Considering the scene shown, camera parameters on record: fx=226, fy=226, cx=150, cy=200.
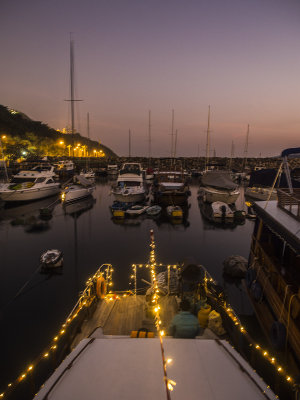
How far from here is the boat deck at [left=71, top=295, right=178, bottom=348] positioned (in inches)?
296

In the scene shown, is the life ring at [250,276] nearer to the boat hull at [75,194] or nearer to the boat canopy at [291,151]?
the boat canopy at [291,151]

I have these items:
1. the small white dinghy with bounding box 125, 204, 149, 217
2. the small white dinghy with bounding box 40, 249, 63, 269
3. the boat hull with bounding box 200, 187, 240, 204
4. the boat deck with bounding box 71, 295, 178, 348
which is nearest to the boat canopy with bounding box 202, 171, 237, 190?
the boat hull with bounding box 200, 187, 240, 204

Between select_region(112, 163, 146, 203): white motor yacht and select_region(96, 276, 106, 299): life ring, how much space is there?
20.3 metres

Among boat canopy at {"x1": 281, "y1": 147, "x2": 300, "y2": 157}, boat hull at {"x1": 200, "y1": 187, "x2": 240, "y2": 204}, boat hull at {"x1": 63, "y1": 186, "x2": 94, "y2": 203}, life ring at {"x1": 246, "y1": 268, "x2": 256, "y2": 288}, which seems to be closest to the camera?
boat canopy at {"x1": 281, "y1": 147, "x2": 300, "y2": 157}

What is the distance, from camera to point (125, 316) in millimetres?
8234

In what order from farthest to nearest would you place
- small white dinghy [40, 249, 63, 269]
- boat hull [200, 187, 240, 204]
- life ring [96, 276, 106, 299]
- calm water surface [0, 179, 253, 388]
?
boat hull [200, 187, 240, 204] → small white dinghy [40, 249, 63, 269] → calm water surface [0, 179, 253, 388] → life ring [96, 276, 106, 299]

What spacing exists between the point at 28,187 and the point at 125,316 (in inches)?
1176

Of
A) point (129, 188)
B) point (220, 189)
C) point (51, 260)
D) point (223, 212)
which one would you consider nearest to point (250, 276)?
point (51, 260)

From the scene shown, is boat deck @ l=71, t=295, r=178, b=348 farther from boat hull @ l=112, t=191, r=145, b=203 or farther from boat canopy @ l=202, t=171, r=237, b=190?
boat canopy @ l=202, t=171, r=237, b=190

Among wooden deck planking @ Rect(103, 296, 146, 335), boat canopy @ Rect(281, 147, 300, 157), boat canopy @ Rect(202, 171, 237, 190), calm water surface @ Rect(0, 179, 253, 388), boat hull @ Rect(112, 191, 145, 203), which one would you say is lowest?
calm water surface @ Rect(0, 179, 253, 388)

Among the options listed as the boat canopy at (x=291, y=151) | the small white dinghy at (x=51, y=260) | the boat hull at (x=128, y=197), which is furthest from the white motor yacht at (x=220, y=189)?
the small white dinghy at (x=51, y=260)

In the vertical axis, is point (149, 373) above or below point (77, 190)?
above

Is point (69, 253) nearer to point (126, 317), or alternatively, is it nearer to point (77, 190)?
point (126, 317)

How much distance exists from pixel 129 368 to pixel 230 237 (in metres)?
19.8
